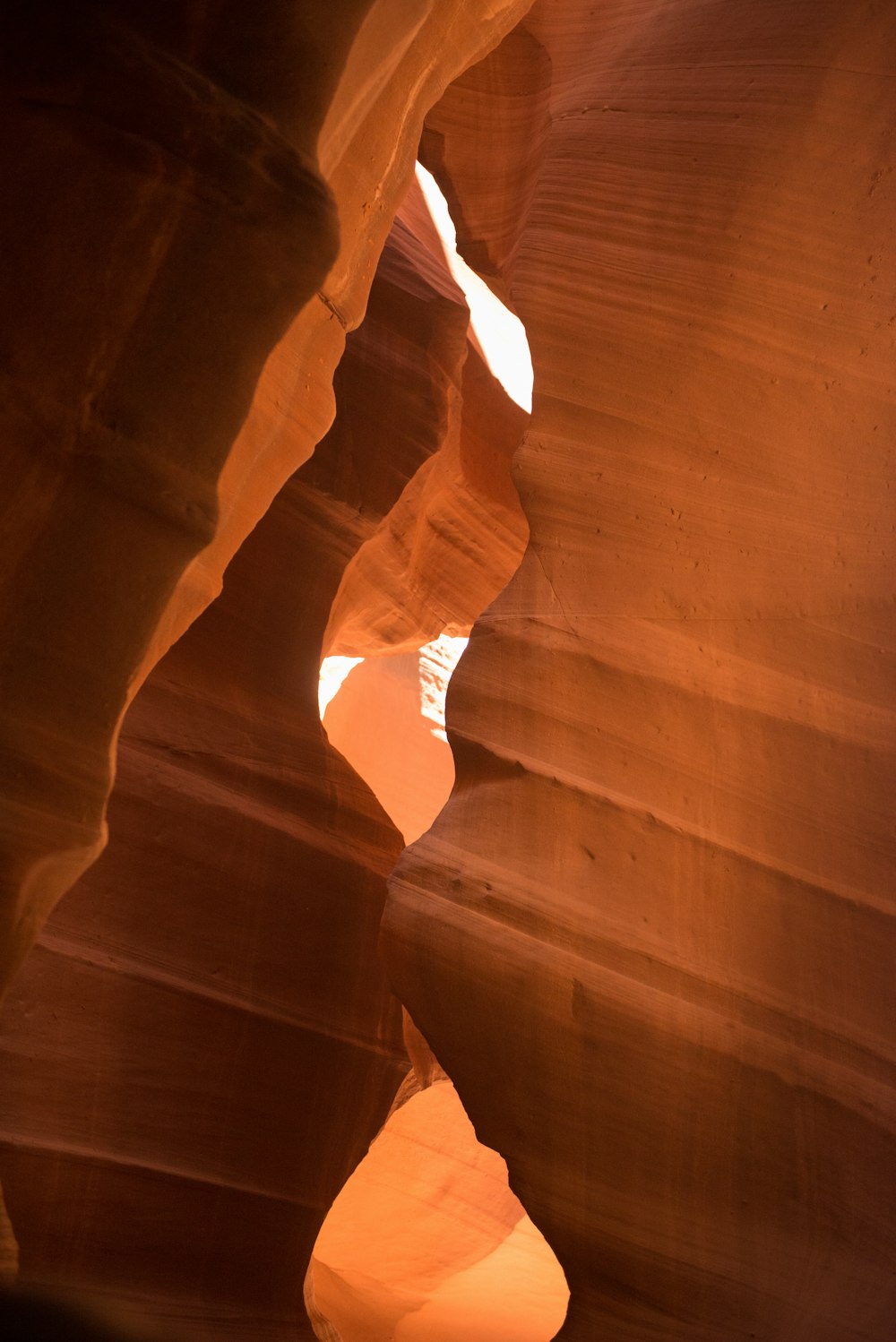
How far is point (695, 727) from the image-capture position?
7.53 ft

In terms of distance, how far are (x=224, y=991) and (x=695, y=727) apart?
3.59 ft

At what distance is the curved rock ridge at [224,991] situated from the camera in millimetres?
2258

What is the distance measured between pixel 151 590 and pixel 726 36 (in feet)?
6.29

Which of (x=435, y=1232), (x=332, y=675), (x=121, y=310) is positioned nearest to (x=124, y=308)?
(x=121, y=310)

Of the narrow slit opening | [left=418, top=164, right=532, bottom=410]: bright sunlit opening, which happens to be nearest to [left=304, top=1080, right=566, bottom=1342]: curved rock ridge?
the narrow slit opening

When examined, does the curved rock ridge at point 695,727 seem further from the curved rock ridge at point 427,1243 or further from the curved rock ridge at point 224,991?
the curved rock ridge at point 427,1243

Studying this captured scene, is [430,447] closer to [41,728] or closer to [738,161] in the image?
[738,161]

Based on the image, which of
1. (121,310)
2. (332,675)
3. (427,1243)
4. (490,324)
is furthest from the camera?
(332,675)

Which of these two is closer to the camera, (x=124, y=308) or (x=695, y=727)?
(x=124, y=308)

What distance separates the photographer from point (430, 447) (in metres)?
3.35

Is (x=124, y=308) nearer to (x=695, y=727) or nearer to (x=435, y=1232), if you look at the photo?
(x=695, y=727)

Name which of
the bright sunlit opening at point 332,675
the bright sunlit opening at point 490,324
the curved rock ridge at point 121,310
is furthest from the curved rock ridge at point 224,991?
the bright sunlit opening at point 332,675

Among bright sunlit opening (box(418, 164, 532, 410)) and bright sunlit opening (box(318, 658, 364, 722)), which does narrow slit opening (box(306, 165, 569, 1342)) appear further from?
bright sunlit opening (box(318, 658, 364, 722))

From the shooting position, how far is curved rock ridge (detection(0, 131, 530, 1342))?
226 centimetres
